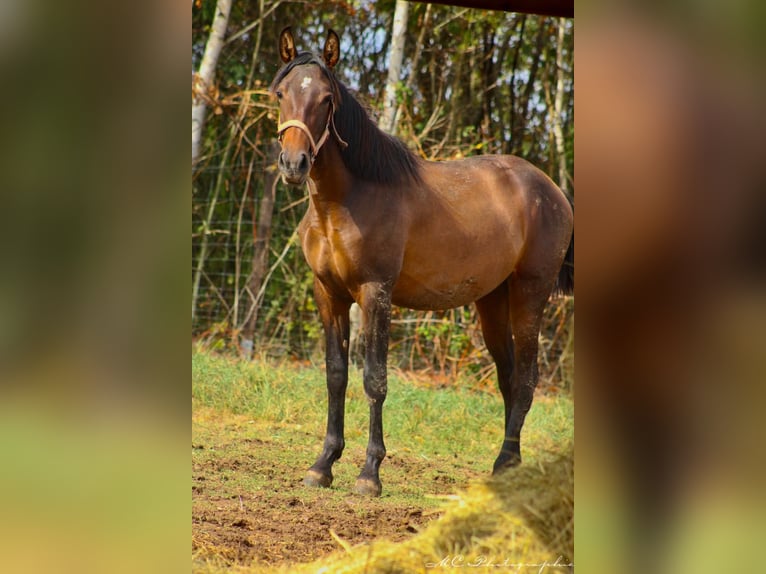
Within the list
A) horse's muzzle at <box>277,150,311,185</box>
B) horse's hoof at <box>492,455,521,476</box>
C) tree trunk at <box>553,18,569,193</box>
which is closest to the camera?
horse's hoof at <box>492,455,521,476</box>

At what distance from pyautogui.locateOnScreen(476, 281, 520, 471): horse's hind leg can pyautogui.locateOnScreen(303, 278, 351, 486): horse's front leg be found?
1134 mm

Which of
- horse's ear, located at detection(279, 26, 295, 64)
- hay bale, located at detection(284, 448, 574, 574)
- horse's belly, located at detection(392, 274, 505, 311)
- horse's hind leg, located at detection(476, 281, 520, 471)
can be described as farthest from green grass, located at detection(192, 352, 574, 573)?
horse's ear, located at detection(279, 26, 295, 64)

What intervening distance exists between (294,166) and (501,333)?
6.77 ft

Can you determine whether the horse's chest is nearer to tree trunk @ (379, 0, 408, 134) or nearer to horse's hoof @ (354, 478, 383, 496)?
horse's hoof @ (354, 478, 383, 496)

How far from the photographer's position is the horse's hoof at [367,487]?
4480 mm

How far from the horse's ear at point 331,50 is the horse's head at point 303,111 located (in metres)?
0.11

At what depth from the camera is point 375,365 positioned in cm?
455

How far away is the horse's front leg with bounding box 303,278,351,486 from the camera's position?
469cm

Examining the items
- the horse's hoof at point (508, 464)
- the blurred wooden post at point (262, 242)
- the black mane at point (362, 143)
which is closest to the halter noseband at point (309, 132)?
the black mane at point (362, 143)

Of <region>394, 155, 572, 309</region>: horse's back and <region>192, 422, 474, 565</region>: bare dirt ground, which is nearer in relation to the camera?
<region>192, 422, 474, 565</region>: bare dirt ground

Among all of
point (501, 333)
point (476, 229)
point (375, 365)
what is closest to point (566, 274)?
point (501, 333)
